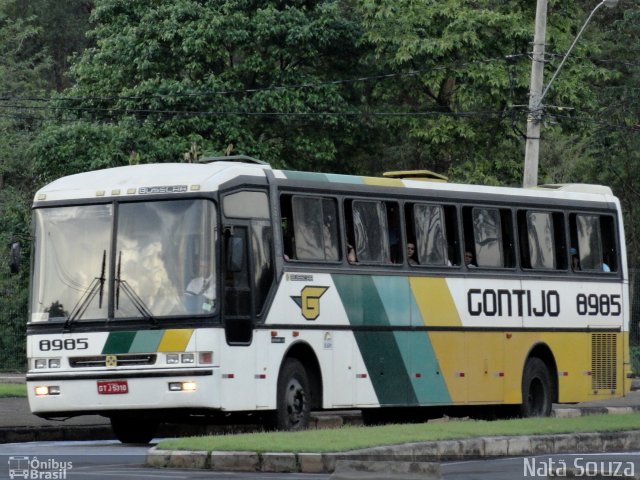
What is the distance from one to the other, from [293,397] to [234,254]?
86.6 inches

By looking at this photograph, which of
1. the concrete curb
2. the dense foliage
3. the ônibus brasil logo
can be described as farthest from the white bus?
the dense foliage

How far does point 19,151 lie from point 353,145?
1422cm

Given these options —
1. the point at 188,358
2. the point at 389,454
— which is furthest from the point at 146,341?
the point at 389,454

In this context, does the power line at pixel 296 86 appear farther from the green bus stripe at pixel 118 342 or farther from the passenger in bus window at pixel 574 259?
the green bus stripe at pixel 118 342

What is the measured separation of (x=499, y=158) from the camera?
43.4 m

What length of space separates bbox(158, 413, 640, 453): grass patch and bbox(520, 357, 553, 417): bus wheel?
3.41m

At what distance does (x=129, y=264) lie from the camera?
61.5 feet

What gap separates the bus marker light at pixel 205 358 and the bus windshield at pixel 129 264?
1.63 ft

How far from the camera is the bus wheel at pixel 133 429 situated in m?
20.2

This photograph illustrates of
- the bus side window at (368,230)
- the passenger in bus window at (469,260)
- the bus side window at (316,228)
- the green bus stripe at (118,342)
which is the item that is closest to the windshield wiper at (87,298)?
the green bus stripe at (118,342)

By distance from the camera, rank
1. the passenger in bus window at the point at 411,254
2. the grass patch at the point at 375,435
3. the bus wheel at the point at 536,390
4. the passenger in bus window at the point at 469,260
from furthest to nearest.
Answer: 1. the bus wheel at the point at 536,390
2. the passenger in bus window at the point at 469,260
3. the passenger in bus window at the point at 411,254
4. the grass patch at the point at 375,435

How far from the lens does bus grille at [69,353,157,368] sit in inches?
725

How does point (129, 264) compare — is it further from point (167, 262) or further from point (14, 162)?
point (14, 162)

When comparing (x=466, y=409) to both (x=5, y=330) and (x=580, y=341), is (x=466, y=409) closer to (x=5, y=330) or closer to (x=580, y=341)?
(x=580, y=341)
